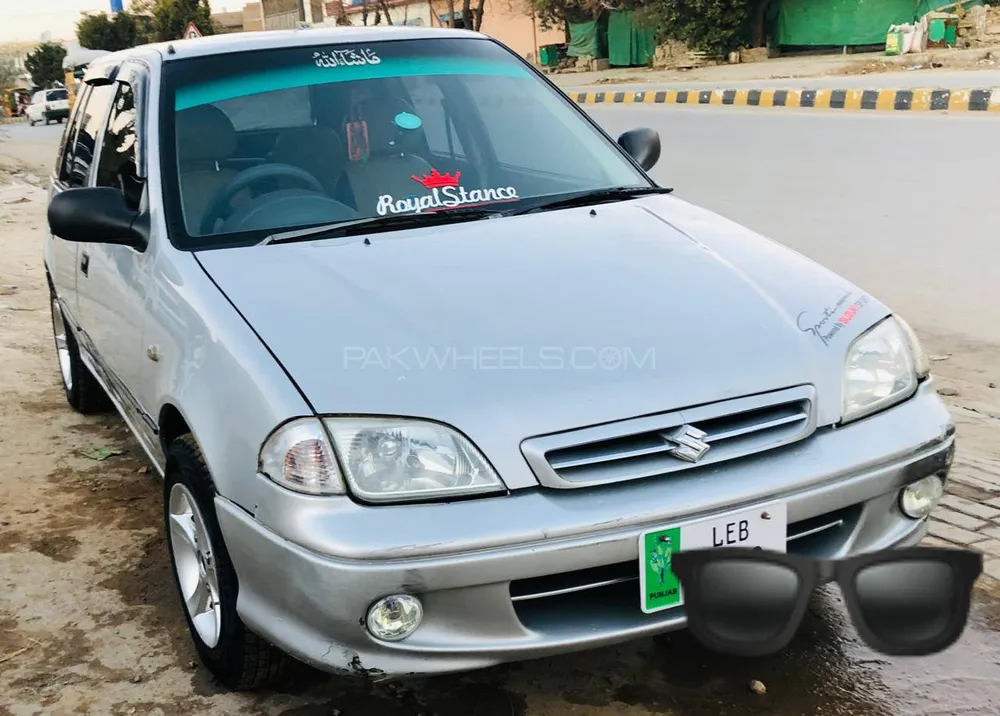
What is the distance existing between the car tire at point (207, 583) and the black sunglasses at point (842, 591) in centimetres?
102

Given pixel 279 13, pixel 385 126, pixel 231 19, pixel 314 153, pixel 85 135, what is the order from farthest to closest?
pixel 231 19
pixel 279 13
pixel 85 135
pixel 385 126
pixel 314 153

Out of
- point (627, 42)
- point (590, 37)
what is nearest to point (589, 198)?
point (627, 42)

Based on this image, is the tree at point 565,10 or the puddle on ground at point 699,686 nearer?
the puddle on ground at point 699,686

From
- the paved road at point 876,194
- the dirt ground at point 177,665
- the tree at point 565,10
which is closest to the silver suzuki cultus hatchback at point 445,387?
the dirt ground at point 177,665

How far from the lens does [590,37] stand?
33.3 meters

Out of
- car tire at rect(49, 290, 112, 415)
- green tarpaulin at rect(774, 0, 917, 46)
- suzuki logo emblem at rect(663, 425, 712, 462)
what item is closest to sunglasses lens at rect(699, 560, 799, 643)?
suzuki logo emblem at rect(663, 425, 712, 462)

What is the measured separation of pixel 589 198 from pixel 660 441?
4.27 feet

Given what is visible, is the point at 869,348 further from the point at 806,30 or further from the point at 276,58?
the point at 806,30

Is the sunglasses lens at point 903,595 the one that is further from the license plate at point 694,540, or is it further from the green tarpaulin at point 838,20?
the green tarpaulin at point 838,20

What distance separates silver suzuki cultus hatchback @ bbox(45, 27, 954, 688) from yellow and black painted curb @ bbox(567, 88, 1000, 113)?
12.0 meters

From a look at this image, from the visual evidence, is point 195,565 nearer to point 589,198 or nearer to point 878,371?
point 589,198

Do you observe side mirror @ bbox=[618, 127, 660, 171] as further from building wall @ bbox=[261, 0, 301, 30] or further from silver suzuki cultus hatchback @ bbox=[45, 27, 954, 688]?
building wall @ bbox=[261, 0, 301, 30]

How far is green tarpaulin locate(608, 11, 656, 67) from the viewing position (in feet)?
99.7

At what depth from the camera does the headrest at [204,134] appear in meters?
3.25
